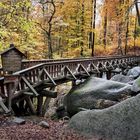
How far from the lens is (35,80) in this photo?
12.3 m

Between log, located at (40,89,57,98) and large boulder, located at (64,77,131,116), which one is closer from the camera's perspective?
log, located at (40,89,57,98)

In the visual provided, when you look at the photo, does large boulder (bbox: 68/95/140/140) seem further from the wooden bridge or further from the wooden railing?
the wooden railing

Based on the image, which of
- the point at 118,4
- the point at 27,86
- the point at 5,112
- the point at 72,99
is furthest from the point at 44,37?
the point at 5,112

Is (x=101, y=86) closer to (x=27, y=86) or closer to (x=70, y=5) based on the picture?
(x=27, y=86)

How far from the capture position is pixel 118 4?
39094mm

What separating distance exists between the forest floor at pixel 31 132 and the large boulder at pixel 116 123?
0.41 m

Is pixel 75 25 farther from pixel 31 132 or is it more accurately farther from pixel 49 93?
pixel 31 132

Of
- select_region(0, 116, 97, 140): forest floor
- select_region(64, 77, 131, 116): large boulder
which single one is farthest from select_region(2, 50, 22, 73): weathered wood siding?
select_region(64, 77, 131, 116): large boulder

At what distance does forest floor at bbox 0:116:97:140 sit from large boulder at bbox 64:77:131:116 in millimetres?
4216

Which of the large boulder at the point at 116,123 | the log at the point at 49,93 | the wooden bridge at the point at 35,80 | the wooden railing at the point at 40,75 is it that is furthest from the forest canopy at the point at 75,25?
the large boulder at the point at 116,123

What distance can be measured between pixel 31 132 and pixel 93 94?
20.4 ft

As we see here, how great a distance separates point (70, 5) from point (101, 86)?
69.7ft

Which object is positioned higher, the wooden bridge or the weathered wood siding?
the weathered wood siding

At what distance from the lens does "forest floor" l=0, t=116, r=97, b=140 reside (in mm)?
7402
